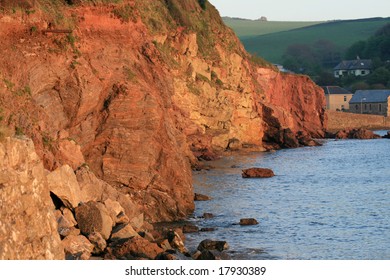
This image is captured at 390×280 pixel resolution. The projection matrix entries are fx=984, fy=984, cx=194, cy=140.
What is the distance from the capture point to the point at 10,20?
1262 inches

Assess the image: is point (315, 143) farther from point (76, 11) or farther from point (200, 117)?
point (76, 11)

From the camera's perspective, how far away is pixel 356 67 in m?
187

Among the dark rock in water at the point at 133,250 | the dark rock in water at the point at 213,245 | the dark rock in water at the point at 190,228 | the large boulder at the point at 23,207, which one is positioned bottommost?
the dark rock in water at the point at 190,228

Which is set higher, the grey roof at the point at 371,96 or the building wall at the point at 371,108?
the grey roof at the point at 371,96

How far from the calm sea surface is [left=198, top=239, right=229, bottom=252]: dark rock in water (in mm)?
369

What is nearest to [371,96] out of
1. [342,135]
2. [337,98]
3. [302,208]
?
[337,98]

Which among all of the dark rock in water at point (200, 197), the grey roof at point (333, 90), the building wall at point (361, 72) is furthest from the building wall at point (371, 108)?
the dark rock in water at point (200, 197)

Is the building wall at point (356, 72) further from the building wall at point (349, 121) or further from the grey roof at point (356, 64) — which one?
the building wall at point (349, 121)

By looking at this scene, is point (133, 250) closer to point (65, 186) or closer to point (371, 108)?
point (65, 186)

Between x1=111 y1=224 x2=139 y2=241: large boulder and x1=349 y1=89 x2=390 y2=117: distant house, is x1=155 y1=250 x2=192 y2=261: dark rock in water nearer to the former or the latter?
x1=111 y1=224 x2=139 y2=241: large boulder

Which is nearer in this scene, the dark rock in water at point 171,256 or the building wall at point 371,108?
the dark rock in water at point 171,256

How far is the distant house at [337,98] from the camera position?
15775 cm

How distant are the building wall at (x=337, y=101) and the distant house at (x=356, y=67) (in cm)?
2553

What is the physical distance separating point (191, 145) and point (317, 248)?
3935 cm
